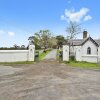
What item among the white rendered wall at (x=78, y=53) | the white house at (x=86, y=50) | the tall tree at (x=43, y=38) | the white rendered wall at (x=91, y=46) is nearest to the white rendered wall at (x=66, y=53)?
the white house at (x=86, y=50)

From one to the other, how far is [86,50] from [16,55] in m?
17.0

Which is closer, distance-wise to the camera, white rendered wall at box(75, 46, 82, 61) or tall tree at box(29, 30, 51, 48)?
white rendered wall at box(75, 46, 82, 61)

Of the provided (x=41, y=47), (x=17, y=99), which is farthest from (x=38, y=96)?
(x=41, y=47)

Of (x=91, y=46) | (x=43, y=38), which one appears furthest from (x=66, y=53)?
(x=43, y=38)

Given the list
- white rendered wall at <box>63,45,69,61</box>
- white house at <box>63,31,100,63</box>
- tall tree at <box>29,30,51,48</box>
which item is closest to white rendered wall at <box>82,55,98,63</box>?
white house at <box>63,31,100,63</box>

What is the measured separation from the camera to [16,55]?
112 ft

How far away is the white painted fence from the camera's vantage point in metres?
33.6

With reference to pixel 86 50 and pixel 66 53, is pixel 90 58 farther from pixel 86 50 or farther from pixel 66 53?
pixel 86 50

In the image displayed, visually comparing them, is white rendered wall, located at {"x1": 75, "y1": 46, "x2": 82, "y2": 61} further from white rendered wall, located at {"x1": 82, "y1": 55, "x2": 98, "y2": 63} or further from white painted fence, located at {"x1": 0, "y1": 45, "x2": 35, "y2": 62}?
white painted fence, located at {"x1": 0, "y1": 45, "x2": 35, "y2": 62}

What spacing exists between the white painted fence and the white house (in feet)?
19.3

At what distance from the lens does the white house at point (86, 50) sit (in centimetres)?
3541

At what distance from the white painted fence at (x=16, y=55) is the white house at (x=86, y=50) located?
5.88 meters

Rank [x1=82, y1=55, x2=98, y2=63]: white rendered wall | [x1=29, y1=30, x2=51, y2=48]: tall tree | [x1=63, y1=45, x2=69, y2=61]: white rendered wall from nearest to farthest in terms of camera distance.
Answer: [x1=63, y1=45, x2=69, y2=61]: white rendered wall
[x1=82, y1=55, x2=98, y2=63]: white rendered wall
[x1=29, y1=30, x2=51, y2=48]: tall tree

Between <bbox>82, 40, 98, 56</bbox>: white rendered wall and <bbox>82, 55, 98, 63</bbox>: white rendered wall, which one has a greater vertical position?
<bbox>82, 40, 98, 56</bbox>: white rendered wall
